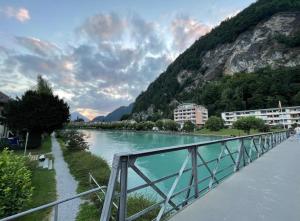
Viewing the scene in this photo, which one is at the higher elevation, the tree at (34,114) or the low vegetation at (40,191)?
the tree at (34,114)

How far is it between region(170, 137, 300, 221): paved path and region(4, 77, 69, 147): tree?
24.0 meters

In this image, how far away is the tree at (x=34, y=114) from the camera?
24.7 metres

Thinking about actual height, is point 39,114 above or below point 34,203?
above

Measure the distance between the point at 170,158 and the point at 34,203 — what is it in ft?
61.4

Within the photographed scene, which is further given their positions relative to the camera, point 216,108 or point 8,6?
point 216,108

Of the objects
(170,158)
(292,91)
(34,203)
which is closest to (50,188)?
(34,203)

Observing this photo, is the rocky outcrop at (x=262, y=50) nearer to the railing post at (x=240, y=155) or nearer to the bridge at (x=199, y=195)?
the railing post at (x=240, y=155)

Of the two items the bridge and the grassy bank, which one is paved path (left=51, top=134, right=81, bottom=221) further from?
the bridge

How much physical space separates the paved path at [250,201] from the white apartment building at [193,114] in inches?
3761

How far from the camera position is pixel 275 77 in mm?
94938

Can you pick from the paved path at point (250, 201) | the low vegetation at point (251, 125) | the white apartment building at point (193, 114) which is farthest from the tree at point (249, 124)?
the paved path at point (250, 201)

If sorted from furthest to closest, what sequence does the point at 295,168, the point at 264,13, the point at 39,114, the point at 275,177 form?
the point at 264,13, the point at 39,114, the point at 295,168, the point at 275,177

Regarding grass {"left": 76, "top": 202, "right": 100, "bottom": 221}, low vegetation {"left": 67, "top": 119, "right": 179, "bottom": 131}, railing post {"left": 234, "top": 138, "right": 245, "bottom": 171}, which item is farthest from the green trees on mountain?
grass {"left": 76, "top": 202, "right": 100, "bottom": 221}

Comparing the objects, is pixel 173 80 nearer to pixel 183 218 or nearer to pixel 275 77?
pixel 275 77
